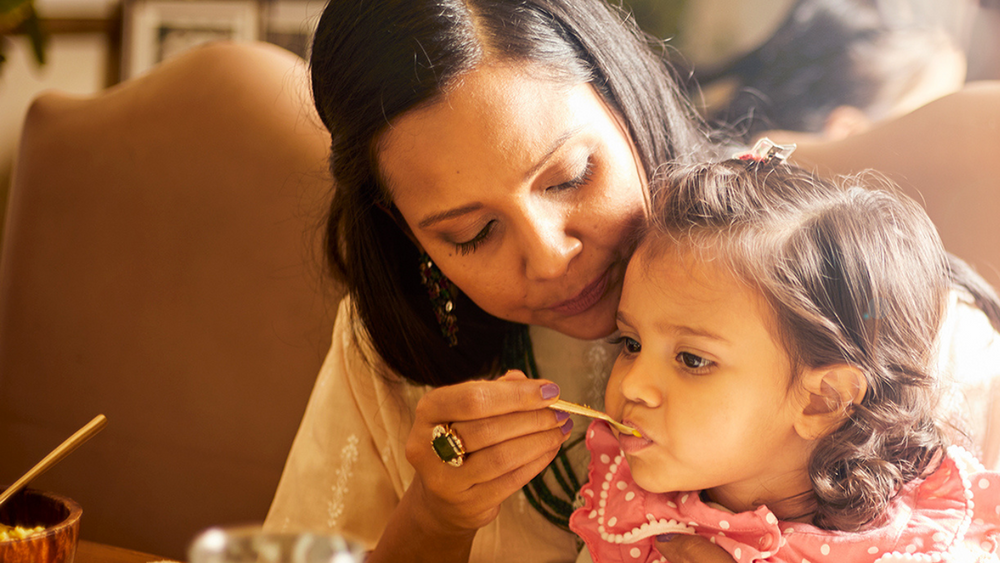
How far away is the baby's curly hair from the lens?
2.96ft

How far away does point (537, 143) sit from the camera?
94 centimetres

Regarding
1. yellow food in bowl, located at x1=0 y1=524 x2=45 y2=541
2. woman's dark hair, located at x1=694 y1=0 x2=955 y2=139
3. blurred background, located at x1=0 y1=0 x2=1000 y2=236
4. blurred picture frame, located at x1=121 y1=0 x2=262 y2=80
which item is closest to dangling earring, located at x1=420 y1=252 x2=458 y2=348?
yellow food in bowl, located at x1=0 y1=524 x2=45 y2=541

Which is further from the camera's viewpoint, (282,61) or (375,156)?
(282,61)

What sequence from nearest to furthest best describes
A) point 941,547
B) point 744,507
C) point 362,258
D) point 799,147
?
1. point 941,547
2. point 744,507
3. point 362,258
4. point 799,147

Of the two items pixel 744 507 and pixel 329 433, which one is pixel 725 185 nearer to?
pixel 744 507

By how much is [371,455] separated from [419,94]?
71cm

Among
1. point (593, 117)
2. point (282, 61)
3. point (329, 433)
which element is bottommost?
point (329, 433)

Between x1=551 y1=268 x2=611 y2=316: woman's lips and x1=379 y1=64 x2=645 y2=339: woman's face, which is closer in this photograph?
x1=379 y1=64 x2=645 y2=339: woman's face

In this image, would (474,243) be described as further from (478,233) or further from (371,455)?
(371,455)

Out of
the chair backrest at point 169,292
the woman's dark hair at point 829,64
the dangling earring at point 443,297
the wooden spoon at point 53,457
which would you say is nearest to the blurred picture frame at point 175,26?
the chair backrest at point 169,292

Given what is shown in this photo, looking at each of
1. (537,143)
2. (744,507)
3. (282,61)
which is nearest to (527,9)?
(537,143)

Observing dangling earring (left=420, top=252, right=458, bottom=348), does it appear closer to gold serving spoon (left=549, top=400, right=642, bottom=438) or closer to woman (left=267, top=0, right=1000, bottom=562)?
woman (left=267, top=0, right=1000, bottom=562)

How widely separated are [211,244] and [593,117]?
42.6 inches

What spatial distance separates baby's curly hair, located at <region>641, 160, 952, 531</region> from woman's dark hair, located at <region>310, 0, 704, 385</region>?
22 cm
